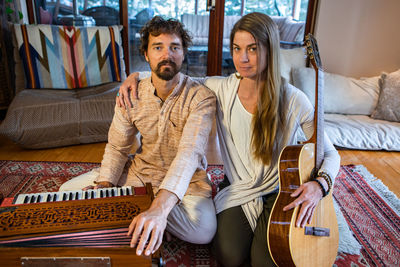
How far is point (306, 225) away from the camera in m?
→ 1.33

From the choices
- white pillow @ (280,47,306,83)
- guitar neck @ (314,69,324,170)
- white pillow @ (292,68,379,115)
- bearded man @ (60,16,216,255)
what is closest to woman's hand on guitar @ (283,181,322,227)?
guitar neck @ (314,69,324,170)

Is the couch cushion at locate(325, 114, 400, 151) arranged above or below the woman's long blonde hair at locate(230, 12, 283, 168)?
below

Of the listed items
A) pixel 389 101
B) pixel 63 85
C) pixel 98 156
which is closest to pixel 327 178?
pixel 98 156

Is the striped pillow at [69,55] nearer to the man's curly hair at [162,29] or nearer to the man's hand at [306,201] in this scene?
the man's curly hair at [162,29]

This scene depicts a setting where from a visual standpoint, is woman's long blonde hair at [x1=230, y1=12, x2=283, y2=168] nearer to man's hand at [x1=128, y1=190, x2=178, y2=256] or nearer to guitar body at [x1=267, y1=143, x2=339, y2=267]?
guitar body at [x1=267, y1=143, x2=339, y2=267]

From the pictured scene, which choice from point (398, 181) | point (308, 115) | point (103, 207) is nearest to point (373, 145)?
point (398, 181)

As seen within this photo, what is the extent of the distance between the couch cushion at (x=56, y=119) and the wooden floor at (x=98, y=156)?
0.08 meters

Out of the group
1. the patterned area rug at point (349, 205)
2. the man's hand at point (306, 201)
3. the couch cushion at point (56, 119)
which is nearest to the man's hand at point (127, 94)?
the patterned area rug at point (349, 205)

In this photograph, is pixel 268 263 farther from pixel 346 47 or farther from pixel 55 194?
pixel 346 47

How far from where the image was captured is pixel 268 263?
1.42 metres

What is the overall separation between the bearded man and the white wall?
283 centimetres

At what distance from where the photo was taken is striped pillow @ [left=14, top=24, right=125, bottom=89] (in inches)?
130

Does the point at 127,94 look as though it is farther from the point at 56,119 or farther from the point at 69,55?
the point at 69,55

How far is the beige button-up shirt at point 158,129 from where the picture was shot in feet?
5.29
